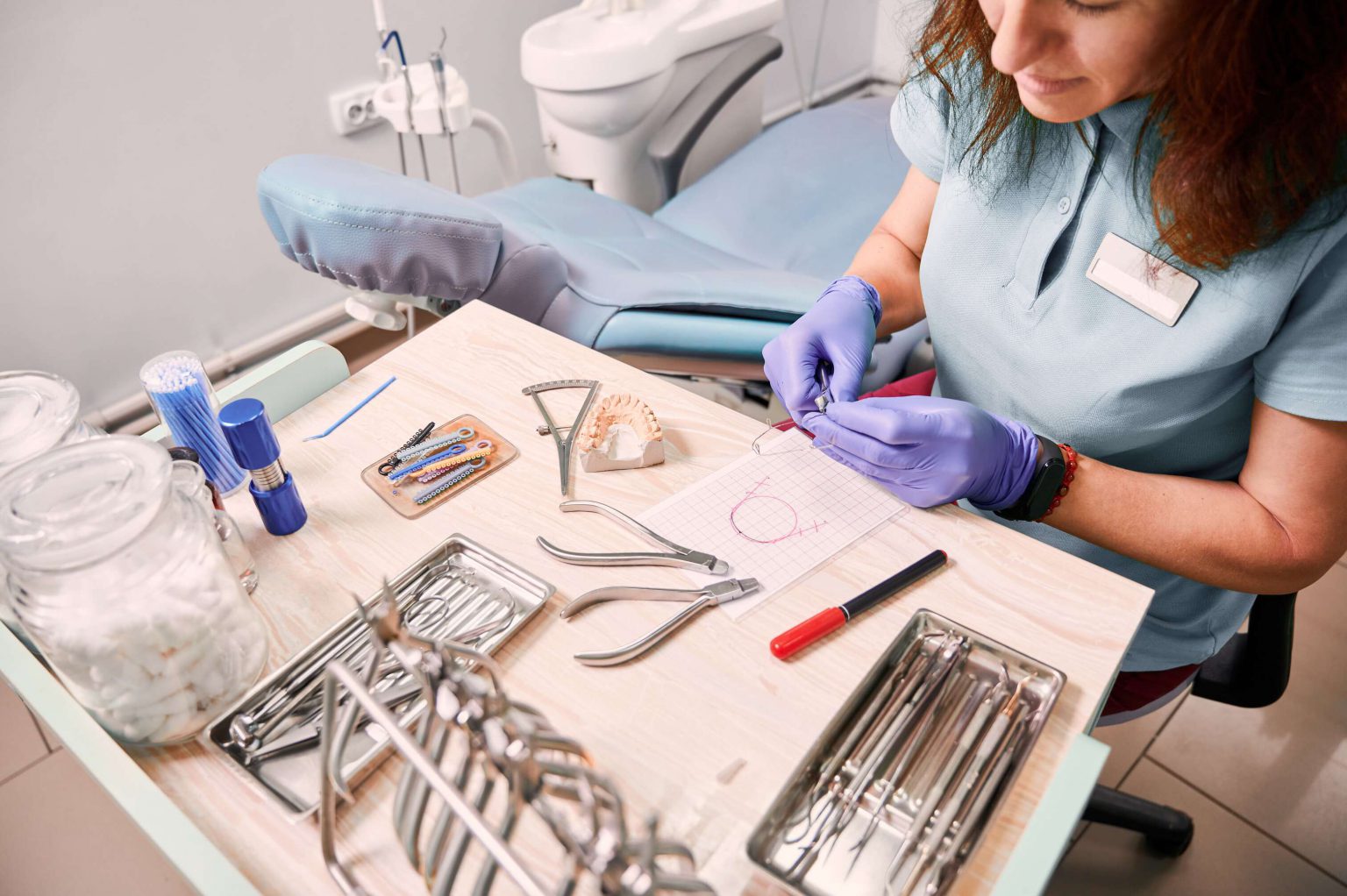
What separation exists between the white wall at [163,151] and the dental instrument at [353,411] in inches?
51.9

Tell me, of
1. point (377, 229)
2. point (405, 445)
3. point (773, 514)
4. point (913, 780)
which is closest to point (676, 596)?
point (773, 514)

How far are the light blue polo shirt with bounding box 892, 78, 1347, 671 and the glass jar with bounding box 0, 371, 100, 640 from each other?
0.90 metres

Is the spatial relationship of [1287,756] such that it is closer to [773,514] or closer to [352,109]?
[773,514]

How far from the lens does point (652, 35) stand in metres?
1.92

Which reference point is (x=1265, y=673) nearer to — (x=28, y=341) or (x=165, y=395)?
(x=165, y=395)

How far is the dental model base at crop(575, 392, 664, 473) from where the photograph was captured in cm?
92

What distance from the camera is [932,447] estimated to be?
2.90 ft

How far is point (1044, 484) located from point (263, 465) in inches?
30.1

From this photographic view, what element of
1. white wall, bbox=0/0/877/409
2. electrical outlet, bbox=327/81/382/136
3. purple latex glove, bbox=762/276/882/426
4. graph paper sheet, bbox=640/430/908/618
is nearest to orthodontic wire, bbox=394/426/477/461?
graph paper sheet, bbox=640/430/908/618

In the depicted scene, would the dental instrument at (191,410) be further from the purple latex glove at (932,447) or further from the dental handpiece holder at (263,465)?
the purple latex glove at (932,447)

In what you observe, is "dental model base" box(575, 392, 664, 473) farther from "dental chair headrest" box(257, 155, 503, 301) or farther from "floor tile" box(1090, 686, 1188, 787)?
"floor tile" box(1090, 686, 1188, 787)

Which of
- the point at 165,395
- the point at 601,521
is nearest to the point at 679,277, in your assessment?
the point at 601,521

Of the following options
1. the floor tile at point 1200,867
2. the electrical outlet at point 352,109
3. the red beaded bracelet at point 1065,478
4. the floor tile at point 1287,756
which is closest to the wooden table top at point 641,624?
the red beaded bracelet at point 1065,478

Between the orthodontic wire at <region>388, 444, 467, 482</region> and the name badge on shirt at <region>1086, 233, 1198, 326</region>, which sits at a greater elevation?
the name badge on shirt at <region>1086, 233, 1198, 326</region>
